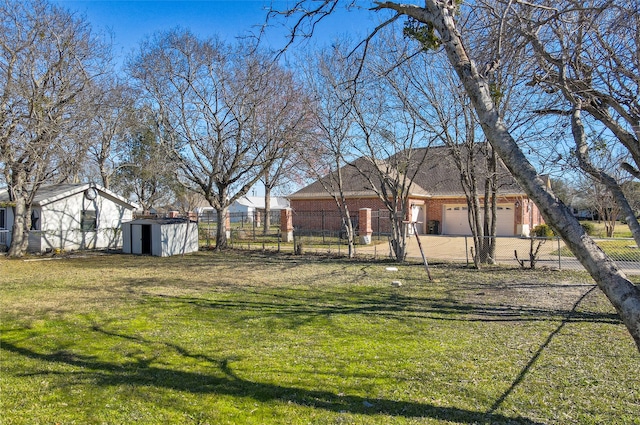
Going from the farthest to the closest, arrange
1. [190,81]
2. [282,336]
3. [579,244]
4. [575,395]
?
[190,81] → [282,336] → [575,395] → [579,244]

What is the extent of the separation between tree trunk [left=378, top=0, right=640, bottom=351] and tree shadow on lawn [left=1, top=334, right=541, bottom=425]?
1931 millimetres

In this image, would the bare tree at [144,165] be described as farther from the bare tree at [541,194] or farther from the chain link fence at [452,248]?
the bare tree at [541,194]

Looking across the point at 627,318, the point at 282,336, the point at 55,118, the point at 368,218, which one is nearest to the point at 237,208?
the point at 368,218

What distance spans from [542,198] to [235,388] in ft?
Result: 11.6

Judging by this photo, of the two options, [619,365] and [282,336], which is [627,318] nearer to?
[619,365]

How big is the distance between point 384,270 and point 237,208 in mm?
60358

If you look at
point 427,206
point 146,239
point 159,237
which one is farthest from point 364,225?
point 146,239

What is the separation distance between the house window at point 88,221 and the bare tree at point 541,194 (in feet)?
75.5

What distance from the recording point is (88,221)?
74.2ft

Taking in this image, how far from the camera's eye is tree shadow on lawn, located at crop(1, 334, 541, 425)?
3949 millimetres

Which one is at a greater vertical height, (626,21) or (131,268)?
(626,21)

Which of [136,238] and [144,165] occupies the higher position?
[144,165]

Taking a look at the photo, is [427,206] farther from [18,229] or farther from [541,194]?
[541,194]

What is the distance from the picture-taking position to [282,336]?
6.52 meters
